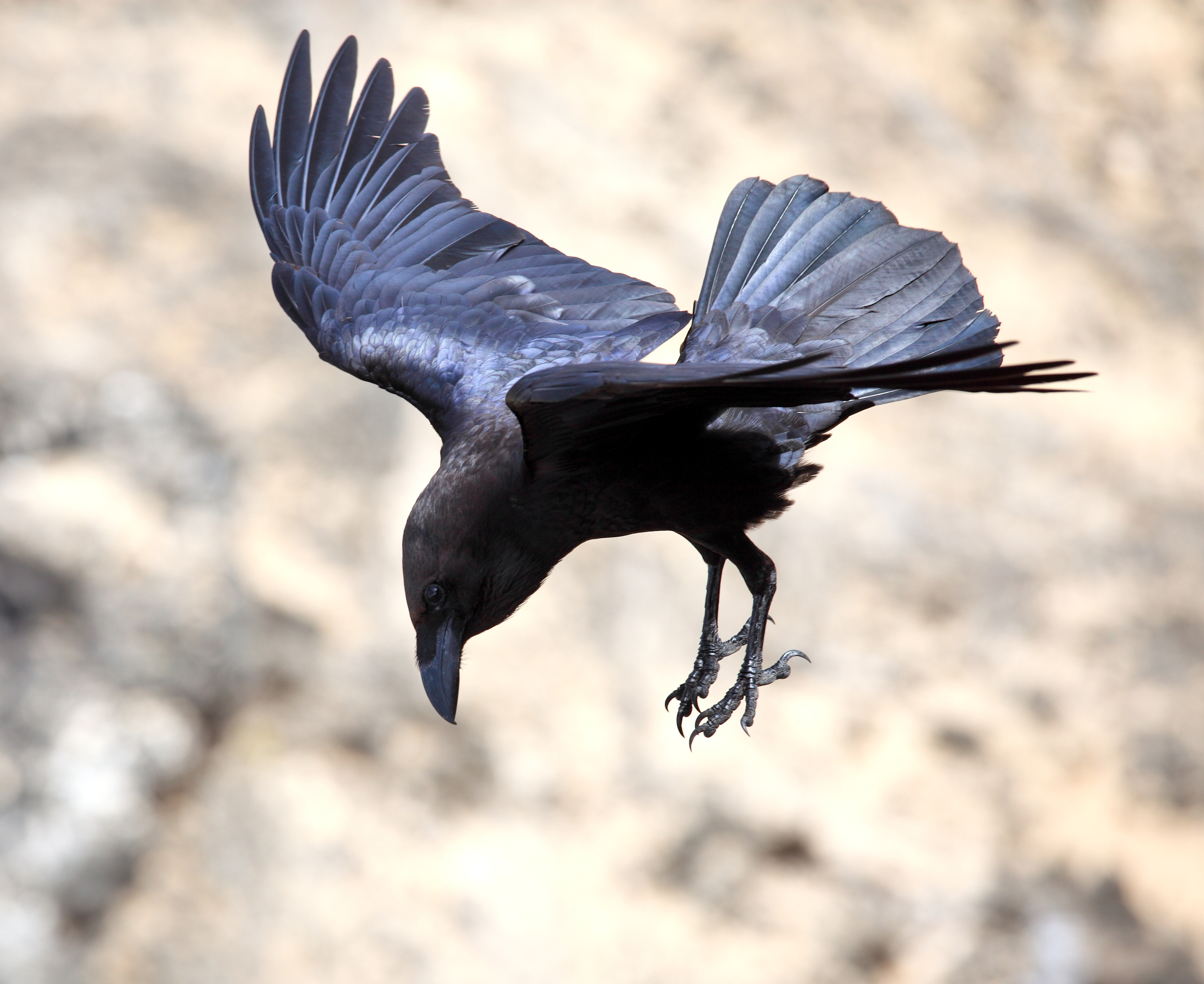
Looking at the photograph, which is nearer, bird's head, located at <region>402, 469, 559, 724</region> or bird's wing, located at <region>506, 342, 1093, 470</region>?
bird's wing, located at <region>506, 342, 1093, 470</region>

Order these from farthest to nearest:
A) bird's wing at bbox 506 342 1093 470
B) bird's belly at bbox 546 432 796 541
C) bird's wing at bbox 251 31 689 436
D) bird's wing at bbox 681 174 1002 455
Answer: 1. bird's wing at bbox 251 31 689 436
2. bird's wing at bbox 681 174 1002 455
3. bird's belly at bbox 546 432 796 541
4. bird's wing at bbox 506 342 1093 470

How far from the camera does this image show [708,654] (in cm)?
316

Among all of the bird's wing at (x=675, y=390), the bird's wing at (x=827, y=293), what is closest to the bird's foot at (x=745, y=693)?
the bird's wing at (x=827, y=293)

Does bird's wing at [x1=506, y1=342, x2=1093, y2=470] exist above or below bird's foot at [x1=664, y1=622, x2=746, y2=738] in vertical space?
above

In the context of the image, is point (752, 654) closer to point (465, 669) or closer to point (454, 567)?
point (454, 567)

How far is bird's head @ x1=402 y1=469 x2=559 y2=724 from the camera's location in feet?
8.55

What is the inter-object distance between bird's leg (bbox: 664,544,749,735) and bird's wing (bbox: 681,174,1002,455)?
Answer: 474 millimetres

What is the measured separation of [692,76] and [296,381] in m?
3.59

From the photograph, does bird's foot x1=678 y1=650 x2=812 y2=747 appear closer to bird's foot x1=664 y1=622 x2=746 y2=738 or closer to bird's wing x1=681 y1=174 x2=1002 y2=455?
bird's foot x1=664 y1=622 x2=746 y2=738

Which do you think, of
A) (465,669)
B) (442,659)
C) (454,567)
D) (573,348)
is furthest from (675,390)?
(465,669)

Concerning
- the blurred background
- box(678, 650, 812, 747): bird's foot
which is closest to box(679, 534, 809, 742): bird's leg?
box(678, 650, 812, 747): bird's foot

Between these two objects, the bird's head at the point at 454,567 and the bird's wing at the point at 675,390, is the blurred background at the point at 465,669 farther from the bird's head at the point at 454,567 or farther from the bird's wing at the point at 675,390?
the bird's wing at the point at 675,390

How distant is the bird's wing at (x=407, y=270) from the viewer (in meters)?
3.23

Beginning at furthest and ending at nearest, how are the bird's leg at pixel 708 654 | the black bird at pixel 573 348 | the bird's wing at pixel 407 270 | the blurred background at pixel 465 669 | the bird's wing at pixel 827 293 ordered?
1. the blurred background at pixel 465 669
2. the bird's wing at pixel 407 270
3. the bird's leg at pixel 708 654
4. the bird's wing at pixel 827 293
5. the black bird at pixel 573 348
